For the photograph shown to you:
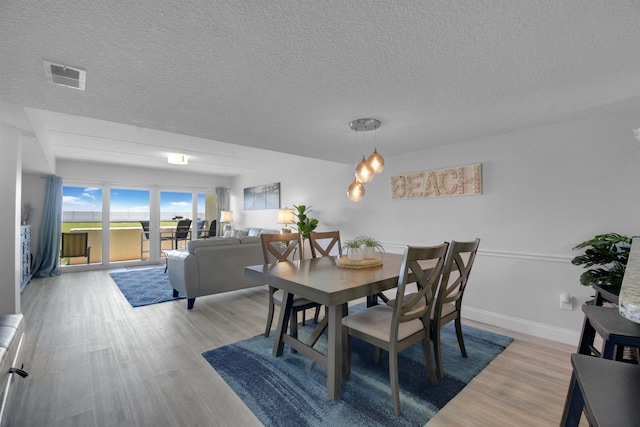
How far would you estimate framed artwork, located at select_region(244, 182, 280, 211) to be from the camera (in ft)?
20.8

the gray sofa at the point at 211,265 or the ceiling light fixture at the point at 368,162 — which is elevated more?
the ceiling light fixture at the point at 368,162

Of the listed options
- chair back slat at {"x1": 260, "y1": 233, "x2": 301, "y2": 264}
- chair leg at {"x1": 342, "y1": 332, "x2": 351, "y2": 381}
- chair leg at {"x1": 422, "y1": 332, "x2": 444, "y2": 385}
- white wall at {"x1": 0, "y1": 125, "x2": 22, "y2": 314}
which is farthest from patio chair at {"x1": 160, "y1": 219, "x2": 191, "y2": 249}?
chair leg at {"x1": 422, "y1": 332, "x2": 444, "y2": 385}

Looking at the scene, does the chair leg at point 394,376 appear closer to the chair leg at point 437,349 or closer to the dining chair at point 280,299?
the chair leg at point 437,349

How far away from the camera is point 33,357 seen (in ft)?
7.54

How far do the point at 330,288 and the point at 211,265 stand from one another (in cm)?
254

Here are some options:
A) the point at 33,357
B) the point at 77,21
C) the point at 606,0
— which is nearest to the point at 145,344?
the point at 33,357

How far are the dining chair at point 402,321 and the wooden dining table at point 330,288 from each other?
14cm

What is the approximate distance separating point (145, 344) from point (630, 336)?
3228 millimetres

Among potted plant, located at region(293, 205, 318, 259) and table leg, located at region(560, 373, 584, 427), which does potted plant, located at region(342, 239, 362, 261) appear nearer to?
table leg, located at region(560, 373, 584, 427)

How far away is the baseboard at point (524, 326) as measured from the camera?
8.57 feet

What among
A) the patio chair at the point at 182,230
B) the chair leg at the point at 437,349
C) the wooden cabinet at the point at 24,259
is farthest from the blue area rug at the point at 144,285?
the chair leg at the point at 437,349

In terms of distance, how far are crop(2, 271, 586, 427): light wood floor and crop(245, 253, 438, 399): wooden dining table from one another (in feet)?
1.80

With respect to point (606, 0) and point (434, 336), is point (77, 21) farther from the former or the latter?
point (434, 336)

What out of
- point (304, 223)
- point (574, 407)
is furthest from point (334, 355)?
point (304, 223)
